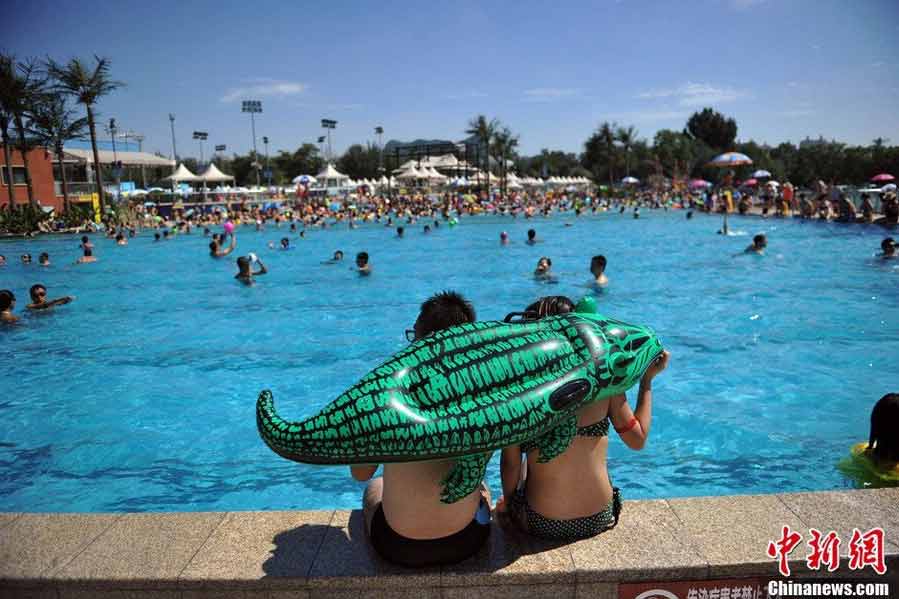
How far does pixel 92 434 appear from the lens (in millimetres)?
6297

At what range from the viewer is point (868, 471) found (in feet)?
12.2

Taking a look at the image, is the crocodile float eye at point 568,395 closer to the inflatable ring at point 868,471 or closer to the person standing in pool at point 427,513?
the person standing in pool at point 427,513


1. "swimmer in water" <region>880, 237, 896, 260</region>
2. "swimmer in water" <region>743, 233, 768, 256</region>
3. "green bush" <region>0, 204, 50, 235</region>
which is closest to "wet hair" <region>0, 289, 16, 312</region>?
"swimmer in water" <region>743, 233, 768, 256</region>

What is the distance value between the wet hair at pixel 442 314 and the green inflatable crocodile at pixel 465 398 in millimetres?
203

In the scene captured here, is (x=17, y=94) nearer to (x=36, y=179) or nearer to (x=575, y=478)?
(x=575, y=478)

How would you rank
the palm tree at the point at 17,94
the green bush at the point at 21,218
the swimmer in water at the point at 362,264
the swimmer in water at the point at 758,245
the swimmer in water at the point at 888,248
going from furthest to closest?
the green bush at the point at 21,218
the swimmer in water at the point at 758,245
the swimmer in water at the point at 362,264
the swimmer in water at the point at 888,248
the palm tree at the point at 17,94

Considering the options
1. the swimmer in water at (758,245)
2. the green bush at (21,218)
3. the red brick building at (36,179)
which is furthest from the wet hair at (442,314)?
the red brick building at (36,179)

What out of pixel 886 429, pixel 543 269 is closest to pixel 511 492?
pixel 886 429

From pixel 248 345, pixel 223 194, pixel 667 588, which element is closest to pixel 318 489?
pixel 667 588

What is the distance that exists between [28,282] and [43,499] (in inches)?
571

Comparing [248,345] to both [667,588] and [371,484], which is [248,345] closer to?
[371,484]

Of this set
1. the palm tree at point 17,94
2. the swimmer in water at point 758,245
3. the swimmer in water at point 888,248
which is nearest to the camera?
the palm tree at point 17,94

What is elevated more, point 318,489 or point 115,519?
point 115,519

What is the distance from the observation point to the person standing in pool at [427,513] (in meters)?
2.24
